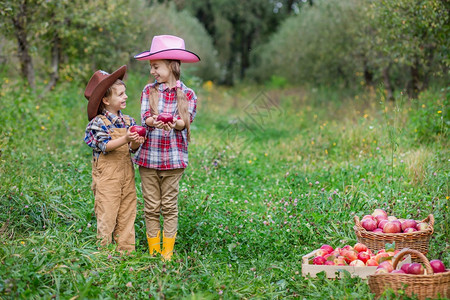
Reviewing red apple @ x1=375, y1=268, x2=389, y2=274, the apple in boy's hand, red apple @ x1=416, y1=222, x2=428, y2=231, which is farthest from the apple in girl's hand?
red apple @ x1=416, y1=222, x2=428, y2=231

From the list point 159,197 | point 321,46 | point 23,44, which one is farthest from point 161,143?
point 321,46

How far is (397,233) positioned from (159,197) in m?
2.10

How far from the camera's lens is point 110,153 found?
13.8 ft

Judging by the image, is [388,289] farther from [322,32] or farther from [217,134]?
[322,32]

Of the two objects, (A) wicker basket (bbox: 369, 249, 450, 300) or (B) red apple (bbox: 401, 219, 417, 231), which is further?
(B) red apple (bbox: 401, 219, 417, 231)

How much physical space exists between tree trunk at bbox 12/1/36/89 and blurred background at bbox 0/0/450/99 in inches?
0.7

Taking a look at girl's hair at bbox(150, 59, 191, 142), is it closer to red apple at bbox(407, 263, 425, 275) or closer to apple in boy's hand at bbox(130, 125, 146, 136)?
apple in boy's hand at bbox(130, 125, 146, 136)

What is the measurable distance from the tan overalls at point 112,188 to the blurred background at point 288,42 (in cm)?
387

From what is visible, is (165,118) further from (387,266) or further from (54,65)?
(54,65)

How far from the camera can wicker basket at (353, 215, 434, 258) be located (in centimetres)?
411

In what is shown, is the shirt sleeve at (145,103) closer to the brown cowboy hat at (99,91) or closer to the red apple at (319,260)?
the brown cowboy hat at (99,91)

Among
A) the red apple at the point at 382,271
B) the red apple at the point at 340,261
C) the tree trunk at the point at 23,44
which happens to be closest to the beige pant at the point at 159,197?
the red apple at the point at 340,261

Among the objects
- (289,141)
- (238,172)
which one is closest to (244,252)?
(238,172)

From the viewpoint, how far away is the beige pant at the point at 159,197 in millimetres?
4488
